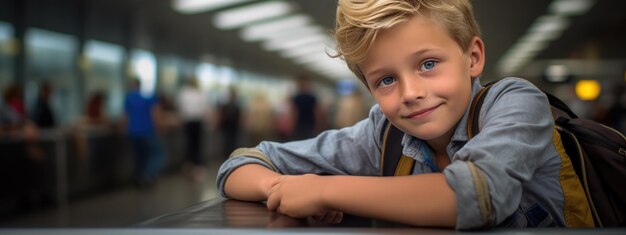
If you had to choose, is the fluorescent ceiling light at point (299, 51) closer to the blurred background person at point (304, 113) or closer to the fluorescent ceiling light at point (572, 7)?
the fluorescent ceiling light at point (572, 7)

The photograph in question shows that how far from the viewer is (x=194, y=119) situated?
9.26 metres

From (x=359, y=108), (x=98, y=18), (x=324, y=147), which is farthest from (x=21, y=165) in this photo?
(x=98, y=18)

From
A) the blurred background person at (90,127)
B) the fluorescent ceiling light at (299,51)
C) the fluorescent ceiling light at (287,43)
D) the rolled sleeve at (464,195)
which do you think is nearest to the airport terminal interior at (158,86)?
the blurred background person at (90,127)

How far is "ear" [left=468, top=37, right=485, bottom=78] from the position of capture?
105 centimetres

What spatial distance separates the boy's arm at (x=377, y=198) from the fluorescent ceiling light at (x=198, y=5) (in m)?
11.2

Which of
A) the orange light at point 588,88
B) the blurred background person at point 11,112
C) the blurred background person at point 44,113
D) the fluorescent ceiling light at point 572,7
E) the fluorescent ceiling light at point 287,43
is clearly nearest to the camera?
the blurred background person at point 11,112

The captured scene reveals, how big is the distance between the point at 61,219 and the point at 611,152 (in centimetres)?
533

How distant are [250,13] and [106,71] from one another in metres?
3.24

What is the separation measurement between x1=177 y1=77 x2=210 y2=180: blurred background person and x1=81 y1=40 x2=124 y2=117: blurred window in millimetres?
2829

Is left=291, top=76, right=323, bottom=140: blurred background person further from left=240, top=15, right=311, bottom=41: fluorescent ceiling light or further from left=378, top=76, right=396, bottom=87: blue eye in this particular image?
left=378, top=76, right=396, bottom=87: blue eye

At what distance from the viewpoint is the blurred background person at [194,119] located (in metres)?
9.02

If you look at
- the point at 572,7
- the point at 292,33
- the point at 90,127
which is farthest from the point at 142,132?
the point at 292,33

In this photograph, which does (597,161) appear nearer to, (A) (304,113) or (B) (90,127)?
(A) (304,113)

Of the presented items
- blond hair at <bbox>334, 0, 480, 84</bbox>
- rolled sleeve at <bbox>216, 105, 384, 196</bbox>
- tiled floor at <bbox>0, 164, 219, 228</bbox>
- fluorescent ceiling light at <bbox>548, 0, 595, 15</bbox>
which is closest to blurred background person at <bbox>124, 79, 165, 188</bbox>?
tiled floor at <bbox>0, 164, 219, 228</bbox>
